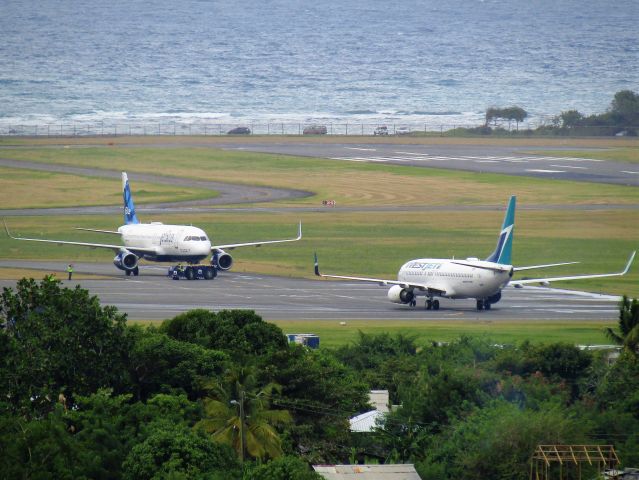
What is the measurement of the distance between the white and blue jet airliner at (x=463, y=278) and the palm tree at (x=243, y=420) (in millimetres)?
41351

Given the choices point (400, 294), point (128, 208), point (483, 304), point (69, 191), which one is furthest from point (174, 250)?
point (69, 191)

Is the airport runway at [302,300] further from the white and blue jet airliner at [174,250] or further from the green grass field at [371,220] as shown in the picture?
the green grass field at [371,220]

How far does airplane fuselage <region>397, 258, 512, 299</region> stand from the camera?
89625mm

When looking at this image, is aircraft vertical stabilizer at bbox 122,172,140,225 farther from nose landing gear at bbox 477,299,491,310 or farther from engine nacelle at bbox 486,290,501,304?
engine nacelle at bbox 486,290,501,304

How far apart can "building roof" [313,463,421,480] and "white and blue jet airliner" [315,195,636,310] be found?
4466cm

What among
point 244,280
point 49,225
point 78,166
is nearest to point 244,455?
point 244,280

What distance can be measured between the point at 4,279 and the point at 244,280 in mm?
18349

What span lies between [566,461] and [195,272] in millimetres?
68298

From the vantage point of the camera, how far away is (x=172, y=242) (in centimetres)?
10969

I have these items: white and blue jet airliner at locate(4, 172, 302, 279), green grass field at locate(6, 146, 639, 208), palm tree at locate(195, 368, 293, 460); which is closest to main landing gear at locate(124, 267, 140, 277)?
white and blue jet airliner at locate(4, 172, 302, 279)

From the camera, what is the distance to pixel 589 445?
45.0m

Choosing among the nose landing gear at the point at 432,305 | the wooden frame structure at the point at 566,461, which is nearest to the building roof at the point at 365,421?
the wooden frame structure at the point at 566,461

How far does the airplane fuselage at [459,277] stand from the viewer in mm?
89625

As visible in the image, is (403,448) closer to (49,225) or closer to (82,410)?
(82,410)
